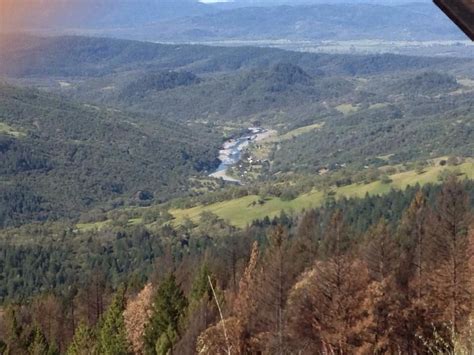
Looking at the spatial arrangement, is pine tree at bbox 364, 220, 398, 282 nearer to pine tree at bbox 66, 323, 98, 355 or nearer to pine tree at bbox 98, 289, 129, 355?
pine tree at bbox 98, 289, 129, 355

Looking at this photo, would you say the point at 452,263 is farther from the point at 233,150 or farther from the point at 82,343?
the point at 233,150

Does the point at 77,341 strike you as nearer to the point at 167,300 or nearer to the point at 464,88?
the point at 167,300

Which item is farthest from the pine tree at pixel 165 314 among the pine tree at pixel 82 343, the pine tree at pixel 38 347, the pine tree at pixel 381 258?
the pine tree at pixel 381 258

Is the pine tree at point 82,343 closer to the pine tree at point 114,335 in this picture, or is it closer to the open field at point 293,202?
the pine tree at point 114,335

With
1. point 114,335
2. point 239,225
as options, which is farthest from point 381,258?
point 239,225

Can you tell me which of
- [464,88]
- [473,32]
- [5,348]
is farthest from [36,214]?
[464,88]

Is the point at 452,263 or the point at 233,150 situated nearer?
the point at 452,263
